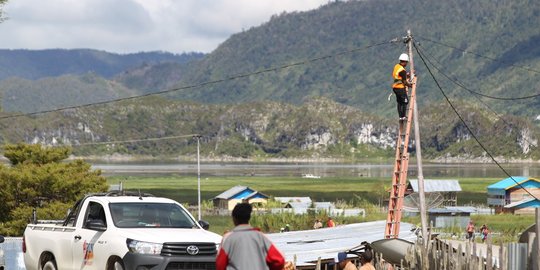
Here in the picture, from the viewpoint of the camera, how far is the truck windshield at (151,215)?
685 inches

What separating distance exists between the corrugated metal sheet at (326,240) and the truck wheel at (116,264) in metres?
10.1

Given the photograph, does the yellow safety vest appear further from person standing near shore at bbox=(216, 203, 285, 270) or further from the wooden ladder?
person standing near shore at bbox=(216, 203, 285, 270)

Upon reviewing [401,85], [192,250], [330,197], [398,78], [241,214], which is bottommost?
[330,197]

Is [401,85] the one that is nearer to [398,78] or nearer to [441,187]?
[398,78]

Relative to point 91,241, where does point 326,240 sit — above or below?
below

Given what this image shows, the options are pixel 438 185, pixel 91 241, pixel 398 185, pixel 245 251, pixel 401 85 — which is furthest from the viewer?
pixel 438 185

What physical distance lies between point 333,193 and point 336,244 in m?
107

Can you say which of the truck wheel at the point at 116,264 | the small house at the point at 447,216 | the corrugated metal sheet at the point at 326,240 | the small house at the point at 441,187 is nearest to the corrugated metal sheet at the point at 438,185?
the small house at the point at 441,187

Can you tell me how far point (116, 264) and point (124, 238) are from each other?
52cm

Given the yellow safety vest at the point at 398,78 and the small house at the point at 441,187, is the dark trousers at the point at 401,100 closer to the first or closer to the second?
the yellow safety vest at the point at 398,78

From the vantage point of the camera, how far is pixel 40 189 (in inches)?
1939

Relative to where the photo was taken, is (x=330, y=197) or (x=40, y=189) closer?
(x=40, y=189)

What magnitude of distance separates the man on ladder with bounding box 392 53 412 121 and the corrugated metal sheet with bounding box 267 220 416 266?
193 inches

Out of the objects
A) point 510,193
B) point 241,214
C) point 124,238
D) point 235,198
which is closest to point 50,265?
point 124,238
